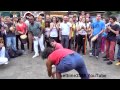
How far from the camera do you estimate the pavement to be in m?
7.04

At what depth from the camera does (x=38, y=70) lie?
298 inches

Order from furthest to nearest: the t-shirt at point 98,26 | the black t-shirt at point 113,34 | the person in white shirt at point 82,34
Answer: the person in white shirt at point 82,34 → the t-shirt at point 98,26 → the black t-shirt at point 113,34

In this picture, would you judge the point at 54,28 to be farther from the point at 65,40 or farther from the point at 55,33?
the point at 65,40

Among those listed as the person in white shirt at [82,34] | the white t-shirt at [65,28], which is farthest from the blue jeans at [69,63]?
the person in white shirt at [82,34]

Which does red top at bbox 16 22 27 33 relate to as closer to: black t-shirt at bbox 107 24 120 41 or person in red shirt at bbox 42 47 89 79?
black t-shirt at bbox 107 24 120 41

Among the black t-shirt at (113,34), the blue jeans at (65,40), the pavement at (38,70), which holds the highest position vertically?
the black t-shirt at (113,34)

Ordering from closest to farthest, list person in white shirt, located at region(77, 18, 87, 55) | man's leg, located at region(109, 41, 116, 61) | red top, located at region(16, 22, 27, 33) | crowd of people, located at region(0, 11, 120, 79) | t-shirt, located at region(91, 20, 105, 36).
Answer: man's leg, located at region(109, 41, 116, 61) → t-shirt, located at region(91, 20, 105, 36) → crowd of people, located at region(0, 11, 120, 79) → person in white shirt, located at region(77, 18, 87, 55) → red top, located at region(16, 22, 27, 33)

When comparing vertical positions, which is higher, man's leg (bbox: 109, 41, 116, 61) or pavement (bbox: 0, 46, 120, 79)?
man's leg (bbox: 109, 41, 116, 61)

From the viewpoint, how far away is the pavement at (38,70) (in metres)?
7.04

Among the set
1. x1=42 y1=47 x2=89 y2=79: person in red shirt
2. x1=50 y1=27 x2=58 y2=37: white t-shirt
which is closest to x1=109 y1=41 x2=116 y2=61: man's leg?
x1=50 y1=27 x2=58 y2=37: white t-shirt

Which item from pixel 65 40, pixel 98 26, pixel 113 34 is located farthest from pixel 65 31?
pixel 113 34

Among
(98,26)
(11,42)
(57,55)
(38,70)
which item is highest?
(98,26)

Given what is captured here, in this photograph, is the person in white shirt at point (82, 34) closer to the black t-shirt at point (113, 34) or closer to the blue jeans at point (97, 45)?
the blue jeans at point (97, 45)
